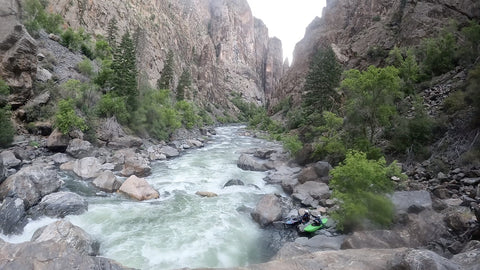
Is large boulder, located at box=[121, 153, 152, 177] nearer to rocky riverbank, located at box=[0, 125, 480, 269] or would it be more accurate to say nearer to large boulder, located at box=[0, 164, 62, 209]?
rocky riverbank, located at box=[0, 125, 480, 269]

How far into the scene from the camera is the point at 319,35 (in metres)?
66.2

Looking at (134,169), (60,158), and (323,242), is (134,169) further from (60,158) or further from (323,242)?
(323,242)

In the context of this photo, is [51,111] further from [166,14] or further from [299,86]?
[166,14]

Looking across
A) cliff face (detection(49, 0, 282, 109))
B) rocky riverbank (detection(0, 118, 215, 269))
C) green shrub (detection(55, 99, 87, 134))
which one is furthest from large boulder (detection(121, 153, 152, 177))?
cliff face (detection(49, 0, 282, 109))

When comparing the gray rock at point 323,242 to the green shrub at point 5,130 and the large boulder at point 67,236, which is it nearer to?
the large boulder at point 67,236

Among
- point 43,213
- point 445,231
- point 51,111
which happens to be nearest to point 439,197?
point 445,231

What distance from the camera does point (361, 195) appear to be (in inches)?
369

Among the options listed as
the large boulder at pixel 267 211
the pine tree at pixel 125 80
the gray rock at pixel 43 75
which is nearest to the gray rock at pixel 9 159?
the gray rock at pixel 43 75

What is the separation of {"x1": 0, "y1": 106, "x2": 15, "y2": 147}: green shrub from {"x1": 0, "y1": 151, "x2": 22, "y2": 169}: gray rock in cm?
176

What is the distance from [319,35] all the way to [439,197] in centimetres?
6420

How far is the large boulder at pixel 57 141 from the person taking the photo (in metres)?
19.6

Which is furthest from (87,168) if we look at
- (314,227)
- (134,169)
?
(314,227)

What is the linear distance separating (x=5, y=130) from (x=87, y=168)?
21.9ft

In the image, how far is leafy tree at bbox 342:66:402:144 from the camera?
15773mm
